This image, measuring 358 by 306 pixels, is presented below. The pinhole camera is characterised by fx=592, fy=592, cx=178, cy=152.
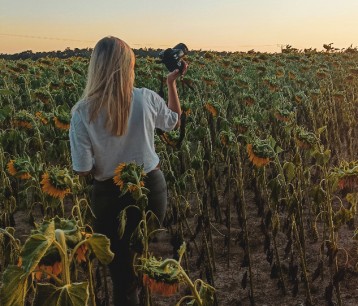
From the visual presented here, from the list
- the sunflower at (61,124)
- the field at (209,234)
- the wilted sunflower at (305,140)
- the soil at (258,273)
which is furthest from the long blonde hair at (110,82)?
the sunflower at (61,124)

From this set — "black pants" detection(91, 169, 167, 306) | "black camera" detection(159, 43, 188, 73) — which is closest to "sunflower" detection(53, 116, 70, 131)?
"black camera" detection(159, 43, 188, 73)

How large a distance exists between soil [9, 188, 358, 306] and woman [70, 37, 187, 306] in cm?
83

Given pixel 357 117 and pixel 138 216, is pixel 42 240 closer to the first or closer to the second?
pixel 138 216

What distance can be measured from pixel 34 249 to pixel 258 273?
318cm

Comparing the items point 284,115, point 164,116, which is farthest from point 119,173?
point 284,115

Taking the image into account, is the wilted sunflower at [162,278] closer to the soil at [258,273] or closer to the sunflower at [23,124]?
the soil at [258,273]

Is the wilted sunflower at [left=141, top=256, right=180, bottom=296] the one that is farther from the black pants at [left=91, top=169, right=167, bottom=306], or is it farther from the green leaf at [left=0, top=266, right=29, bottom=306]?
the black pants at [left=91, top=169, right=167, bottom=306]

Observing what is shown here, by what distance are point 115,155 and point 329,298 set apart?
138 centimetres

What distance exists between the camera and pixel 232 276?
4.12 metres

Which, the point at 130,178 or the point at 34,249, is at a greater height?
the point at 34,249

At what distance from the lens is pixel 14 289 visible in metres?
1.12

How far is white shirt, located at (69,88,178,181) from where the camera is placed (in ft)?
8.76

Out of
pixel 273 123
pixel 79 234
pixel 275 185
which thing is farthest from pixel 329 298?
pixel 273 123

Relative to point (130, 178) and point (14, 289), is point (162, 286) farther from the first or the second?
point (130, 178)
